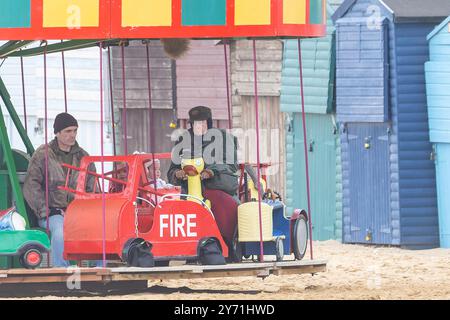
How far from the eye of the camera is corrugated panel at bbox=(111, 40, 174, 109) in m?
27.1

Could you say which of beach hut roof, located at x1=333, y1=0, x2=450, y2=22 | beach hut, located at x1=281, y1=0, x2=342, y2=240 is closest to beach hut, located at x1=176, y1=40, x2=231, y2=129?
beach hut, located at x1=281, y1=0, x2=342, y2=240

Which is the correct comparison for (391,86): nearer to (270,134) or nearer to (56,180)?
(270,134)

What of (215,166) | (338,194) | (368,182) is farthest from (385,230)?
(215,166)

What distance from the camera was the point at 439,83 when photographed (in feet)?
70.0

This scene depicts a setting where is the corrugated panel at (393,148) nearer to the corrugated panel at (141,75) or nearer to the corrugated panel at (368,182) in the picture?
the corrugated panel at (368,182)

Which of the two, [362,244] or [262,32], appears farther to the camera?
[362,244]

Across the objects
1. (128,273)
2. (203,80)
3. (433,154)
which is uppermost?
(203,80)

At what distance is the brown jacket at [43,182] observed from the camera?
53.4 feet

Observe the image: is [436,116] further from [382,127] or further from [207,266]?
[207,266]

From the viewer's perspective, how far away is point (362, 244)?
2270cm

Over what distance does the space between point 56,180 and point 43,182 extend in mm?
127

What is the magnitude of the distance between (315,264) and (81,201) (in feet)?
7.49
